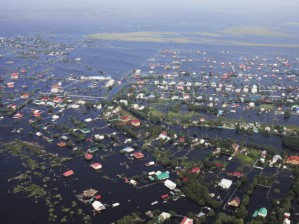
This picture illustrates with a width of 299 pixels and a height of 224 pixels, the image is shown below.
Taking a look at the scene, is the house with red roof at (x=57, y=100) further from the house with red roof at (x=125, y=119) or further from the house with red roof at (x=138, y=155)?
the house with red roof at (x=138, y=155)

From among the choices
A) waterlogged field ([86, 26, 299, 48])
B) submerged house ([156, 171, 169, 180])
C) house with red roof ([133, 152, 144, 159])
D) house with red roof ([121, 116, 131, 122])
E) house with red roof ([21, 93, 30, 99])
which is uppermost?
waterlogged field ([86, 26, 299, 48])

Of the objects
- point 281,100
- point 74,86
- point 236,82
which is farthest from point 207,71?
point 74,86

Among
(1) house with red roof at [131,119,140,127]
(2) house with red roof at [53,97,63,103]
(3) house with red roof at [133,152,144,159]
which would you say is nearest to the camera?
(3) house with red roof at [133,152,144,159]

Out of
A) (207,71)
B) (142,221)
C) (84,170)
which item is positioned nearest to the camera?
(142,221)

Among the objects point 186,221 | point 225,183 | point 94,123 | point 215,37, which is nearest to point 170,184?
point 225,183

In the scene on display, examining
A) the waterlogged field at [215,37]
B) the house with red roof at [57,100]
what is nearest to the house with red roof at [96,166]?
the house with red roof at [57,100]

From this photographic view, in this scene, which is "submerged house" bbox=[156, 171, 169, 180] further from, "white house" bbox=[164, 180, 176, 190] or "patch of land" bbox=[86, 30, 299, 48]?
"patch of land" bbox=[86, 30, 299, 48]

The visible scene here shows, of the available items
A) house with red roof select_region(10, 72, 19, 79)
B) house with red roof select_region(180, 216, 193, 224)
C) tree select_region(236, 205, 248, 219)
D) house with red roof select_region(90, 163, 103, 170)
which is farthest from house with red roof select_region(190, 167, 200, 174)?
house with red roof select_region(10, 72, 19, 79)

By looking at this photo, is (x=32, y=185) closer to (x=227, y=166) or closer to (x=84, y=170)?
(x=84, y=170)

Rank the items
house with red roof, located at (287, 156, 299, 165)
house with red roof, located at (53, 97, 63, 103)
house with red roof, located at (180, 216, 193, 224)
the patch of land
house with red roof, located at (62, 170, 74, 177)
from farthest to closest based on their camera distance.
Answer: the patch of land
house with red roof, located at (53, 97, 63, 103)
house with red roof, located at (287, 156, 299, 165)
house with red roof, located at (62, 170, 74, 177)
house with red roof, located at (180, 216, 193, 224)
